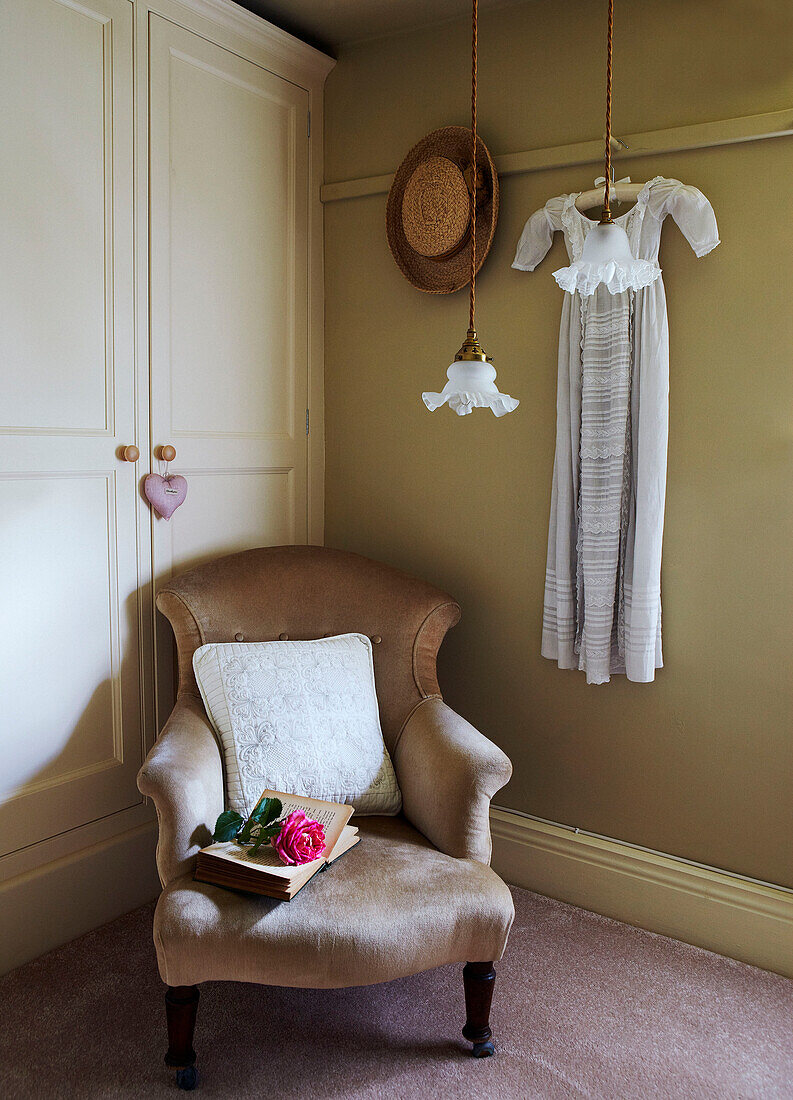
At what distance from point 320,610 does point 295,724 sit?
1.32ft

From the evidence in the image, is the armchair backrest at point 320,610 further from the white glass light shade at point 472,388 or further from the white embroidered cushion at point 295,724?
the white glass light shade at point 472,388

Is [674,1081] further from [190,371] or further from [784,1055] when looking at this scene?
[190,371]

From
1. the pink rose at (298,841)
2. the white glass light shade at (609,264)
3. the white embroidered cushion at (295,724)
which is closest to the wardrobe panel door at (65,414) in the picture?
the white embroidered cushion at (295,724)

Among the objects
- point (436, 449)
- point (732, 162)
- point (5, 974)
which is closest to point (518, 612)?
point (436, 449)

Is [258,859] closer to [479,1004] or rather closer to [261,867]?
[261,867]

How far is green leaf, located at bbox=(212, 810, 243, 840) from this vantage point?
1.77 metres

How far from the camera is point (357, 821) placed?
6.76ft

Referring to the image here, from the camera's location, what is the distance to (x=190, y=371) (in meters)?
2.40

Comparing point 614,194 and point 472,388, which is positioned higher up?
point 614,194

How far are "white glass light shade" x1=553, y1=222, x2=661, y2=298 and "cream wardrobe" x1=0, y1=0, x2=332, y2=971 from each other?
3.90ft

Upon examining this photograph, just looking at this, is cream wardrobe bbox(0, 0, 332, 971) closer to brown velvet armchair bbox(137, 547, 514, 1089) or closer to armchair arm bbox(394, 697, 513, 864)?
brown velvet armchair bbox(137, 547, 514, 1089)

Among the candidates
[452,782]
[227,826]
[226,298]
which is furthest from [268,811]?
[226,298]

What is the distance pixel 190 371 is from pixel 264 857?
1314mm

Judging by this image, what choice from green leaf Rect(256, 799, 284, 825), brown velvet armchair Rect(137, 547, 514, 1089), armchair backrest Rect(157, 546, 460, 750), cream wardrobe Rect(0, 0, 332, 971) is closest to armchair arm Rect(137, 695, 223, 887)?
brown velvet armchair Rect(137, 547, 514, 1089)
